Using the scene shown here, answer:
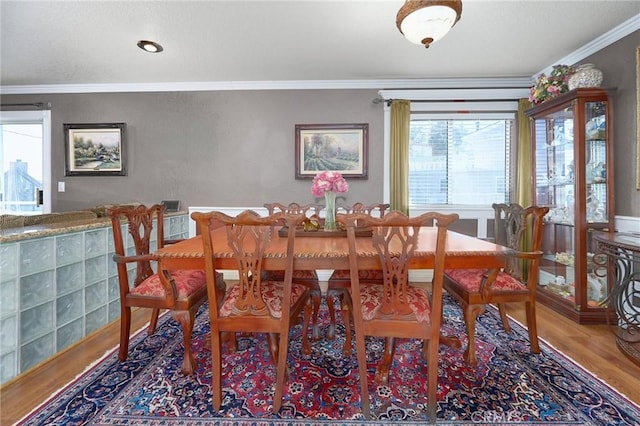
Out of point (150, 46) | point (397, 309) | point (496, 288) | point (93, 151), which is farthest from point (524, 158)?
point (93, 151)

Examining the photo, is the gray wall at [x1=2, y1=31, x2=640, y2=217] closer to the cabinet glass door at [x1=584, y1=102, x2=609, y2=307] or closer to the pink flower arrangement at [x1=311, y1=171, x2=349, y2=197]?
the pink flower arrangement at [x1=311, y1=171, x2=349, y2=197]

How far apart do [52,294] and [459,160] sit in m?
4.09

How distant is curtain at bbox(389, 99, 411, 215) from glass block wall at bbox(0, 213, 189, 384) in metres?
2.92

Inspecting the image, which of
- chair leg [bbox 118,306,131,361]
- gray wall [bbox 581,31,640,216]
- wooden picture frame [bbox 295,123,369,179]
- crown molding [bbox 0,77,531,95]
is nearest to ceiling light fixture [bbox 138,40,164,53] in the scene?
crown molding [bbox 0,77,531,95]

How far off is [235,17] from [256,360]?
256 centimetres

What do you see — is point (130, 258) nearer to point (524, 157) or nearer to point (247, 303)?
point (247, 303)

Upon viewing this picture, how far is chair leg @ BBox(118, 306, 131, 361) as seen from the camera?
178 cm

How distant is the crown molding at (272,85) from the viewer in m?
3.51

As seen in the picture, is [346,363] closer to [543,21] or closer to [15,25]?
[543,21]

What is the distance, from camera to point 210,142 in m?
3.73

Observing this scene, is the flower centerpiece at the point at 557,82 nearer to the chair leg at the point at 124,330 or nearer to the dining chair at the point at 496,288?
the dining chair at the point at 496,288

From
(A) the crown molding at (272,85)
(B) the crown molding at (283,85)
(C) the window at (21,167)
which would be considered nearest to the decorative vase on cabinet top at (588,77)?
(B) the crown molding at (283,85)

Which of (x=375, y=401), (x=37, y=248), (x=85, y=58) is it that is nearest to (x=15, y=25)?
(x=85, y=58)

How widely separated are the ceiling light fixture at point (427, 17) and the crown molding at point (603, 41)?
6.58 feet
